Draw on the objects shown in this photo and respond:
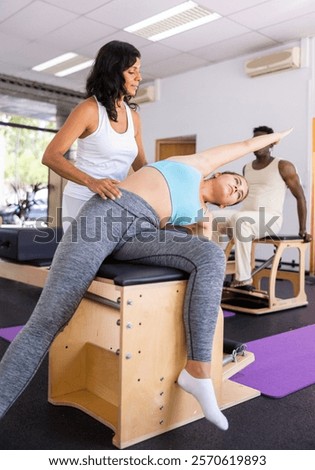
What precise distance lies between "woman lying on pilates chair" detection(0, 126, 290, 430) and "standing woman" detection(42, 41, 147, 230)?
0.16 meters

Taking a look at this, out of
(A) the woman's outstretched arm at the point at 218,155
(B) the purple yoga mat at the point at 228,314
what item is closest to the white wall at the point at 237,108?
(B) the purple yoga mat at the point at 228,314

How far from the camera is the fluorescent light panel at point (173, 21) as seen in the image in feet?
13.9

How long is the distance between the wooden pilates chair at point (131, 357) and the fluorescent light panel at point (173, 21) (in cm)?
357

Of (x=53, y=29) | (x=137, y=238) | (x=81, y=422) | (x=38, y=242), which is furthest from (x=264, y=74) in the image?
(x=81, y=422)

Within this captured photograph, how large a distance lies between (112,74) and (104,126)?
19 cm

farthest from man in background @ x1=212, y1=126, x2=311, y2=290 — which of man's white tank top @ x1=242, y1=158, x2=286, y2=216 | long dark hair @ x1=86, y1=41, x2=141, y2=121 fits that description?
long dark hair @ x1=86, y1=41, x2=141, y2=121

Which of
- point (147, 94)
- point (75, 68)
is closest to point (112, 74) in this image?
point (75, 68)

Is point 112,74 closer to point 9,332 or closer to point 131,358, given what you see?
point 131,358

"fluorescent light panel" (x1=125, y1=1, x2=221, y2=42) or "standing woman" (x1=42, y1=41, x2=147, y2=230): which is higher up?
"fluorescent light panel" (x1=125, y1=1, x2=221, y2=42)

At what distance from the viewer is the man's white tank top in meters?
3.32

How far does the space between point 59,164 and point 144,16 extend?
350cm

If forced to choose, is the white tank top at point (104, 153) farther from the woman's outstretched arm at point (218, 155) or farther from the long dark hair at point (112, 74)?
the woman's outstretched arm at point (218, 155)

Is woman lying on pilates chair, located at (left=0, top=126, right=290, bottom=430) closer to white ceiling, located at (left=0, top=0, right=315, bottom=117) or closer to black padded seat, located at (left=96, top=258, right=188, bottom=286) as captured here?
black padded seat, located at (left=96, top=258, right=188, bottom=286)

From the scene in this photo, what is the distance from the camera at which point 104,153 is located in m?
1.60
